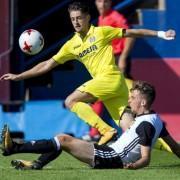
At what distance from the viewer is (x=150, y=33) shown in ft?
32.3

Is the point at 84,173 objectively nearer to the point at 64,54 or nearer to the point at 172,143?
the point at 172,143

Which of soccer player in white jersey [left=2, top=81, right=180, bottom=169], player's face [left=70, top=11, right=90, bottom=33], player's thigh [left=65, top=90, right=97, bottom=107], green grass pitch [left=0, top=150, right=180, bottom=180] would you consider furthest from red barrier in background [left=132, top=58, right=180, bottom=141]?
soccer player in white jersey [left=2, top=81, right=180, bottom=169]

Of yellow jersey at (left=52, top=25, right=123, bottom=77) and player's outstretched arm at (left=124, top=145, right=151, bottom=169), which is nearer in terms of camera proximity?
Answer: player's outstretched arm at (left=124, top=145, right=151, bottom=169)

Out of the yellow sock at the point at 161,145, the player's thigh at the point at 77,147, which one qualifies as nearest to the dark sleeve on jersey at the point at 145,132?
the player's thigh at the point at 77,147

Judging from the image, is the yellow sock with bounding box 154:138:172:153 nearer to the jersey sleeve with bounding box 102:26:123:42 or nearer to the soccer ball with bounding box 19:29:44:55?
the jersey sleeve with bounding box 102:26:123:42

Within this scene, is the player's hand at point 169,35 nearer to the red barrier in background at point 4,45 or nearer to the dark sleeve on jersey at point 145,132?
the dark sleeve on jersey at point 145,132

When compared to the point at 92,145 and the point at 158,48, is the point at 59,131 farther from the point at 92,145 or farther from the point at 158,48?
the point at 92,145

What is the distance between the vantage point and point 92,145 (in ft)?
28.1

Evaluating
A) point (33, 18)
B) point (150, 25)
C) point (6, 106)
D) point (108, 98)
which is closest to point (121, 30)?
point (108, 98)

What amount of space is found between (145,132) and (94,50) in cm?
224

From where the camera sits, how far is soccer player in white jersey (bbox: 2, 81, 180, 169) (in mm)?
8414

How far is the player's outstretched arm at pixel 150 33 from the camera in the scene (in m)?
9.52

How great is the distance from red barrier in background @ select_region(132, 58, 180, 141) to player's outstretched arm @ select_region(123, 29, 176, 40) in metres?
3.30

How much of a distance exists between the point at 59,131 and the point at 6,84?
1325mm
